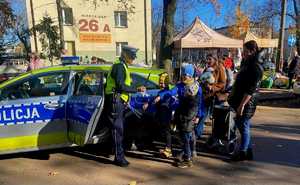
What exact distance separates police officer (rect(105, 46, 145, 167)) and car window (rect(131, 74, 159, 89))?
742 millimetres

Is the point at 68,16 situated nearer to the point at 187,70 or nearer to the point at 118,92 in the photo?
the point at 118,92

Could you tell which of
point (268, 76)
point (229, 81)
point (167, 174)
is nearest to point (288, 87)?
point (268, 76)

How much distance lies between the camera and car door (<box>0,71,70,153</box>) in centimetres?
560

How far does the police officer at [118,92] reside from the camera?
5301 millimetres

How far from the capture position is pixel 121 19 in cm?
2845

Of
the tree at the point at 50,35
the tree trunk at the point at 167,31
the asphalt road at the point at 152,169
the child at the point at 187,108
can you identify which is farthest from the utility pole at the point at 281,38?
the child at the point at 187,108

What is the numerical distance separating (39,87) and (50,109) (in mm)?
498

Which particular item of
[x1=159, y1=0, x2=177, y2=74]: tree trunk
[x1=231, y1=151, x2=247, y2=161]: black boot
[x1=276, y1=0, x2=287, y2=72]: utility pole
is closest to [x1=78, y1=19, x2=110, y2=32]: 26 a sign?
[x1=276, y1=0, x2=287, y2=72]: utility pole

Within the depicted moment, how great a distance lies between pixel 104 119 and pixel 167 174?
1311 millimetres

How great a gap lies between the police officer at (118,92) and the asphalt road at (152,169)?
19.1 inches

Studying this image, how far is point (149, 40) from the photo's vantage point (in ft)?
94.6

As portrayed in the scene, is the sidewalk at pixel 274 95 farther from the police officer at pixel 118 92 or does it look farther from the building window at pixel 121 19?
the building window at pixel 121 19

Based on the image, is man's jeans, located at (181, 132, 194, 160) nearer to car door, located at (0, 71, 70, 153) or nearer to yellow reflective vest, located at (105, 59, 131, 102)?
yellow reflective vest, located at (105, 59, 131, 102)

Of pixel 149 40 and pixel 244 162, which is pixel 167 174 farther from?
pixel 149 40
